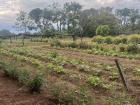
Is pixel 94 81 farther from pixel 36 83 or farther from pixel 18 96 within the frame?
pixel 18 96

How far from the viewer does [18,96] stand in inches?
312

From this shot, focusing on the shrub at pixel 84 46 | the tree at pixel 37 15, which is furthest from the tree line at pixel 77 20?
the shrub at pixel 84 46

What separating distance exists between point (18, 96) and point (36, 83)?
1.55 feet

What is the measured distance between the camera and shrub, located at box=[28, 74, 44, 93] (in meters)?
7.93

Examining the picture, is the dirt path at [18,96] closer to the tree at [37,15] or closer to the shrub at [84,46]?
the shrub at [84,46]

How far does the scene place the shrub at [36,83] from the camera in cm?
793

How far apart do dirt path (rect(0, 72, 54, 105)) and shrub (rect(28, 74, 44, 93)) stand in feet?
0.54

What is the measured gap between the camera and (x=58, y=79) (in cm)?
1000

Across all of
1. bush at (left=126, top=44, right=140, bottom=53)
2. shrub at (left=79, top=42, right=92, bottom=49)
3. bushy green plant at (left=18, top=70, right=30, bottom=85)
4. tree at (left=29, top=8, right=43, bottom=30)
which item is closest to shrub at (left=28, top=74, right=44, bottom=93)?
bushy green plant at (left=18, top=70, right=30, bottom=85)

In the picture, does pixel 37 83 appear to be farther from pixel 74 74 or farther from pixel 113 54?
pixel 113 54

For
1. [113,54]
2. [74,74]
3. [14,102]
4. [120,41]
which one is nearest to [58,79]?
[74,74]

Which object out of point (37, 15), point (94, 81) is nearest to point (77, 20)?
point (37, 15)

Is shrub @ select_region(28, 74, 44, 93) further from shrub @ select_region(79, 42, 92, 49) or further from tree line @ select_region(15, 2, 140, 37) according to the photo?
tree line @ select_region(15, 2, 140, 37)

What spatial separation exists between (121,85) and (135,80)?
0.89 m
